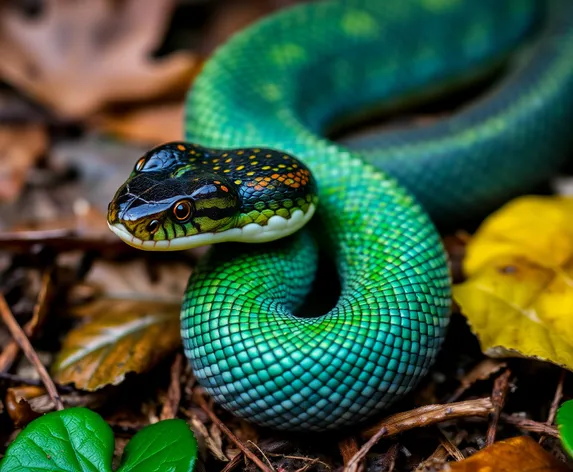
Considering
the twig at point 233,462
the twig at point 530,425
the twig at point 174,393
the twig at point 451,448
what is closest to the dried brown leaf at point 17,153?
the twig at point 174,393

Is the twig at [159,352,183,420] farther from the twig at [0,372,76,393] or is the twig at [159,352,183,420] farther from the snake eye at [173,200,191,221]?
the snake eye at [173,200,191,221]

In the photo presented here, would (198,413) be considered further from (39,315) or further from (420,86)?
(420,86)

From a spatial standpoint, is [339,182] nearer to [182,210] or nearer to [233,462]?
[182,210]

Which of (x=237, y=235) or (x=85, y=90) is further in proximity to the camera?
(x=85, y=90)

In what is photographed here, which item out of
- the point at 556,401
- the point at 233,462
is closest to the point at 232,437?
the point at 233,462

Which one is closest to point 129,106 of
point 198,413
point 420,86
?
point 420,86
